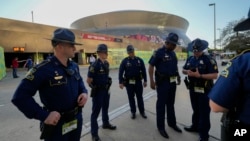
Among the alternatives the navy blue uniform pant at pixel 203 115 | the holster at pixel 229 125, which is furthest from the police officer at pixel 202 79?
the holster at pixel 229 125

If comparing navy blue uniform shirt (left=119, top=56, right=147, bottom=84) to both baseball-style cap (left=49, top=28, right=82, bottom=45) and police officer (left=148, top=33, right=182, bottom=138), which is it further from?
baseball-style cap (left=49, top=28, right=82, bottom=45)

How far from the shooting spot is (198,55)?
3600 millimetres

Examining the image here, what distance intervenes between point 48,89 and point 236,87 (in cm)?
167

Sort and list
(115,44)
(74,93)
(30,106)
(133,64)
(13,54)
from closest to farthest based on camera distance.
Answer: (30,106), (74,93), (133,64), (13,54), (115,44)

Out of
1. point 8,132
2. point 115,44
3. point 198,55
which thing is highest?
point 115,44

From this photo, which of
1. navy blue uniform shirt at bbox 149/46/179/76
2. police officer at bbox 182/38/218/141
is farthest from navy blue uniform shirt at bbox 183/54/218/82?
navy blue uniform shirt at bbox 149/46/179/76

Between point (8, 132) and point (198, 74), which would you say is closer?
point (198, 74)

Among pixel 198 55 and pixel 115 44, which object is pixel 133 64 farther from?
pixel 115 44

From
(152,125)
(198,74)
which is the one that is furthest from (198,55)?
(152,125)

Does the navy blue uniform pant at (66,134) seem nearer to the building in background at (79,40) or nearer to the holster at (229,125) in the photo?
the holster at (229,125)

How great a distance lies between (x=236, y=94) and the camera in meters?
1.27

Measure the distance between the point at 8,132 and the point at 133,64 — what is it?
10.6ft

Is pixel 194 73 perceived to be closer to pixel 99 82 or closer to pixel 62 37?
pixel 99 82

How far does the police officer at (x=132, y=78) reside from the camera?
16.8ft
